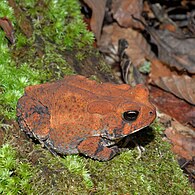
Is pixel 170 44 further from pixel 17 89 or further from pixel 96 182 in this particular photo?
pixel 96 182

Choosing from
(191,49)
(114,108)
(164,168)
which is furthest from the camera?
(191,49)

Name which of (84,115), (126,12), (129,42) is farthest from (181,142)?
(126,12)

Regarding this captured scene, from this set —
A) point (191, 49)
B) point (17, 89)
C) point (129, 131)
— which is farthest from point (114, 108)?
point (191, 49)

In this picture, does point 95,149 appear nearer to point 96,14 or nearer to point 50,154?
point 50,154

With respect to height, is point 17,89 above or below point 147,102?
above

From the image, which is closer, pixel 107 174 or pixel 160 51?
pixel 107 174

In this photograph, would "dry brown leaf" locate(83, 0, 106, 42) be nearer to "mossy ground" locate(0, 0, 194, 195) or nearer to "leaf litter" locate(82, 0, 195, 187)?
"leaf litter" locate(82, 0, 195, 187)

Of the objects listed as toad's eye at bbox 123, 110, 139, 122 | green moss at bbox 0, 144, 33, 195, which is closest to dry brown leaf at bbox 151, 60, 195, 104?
toad's eye at bbox 123, 110, 139, 122
